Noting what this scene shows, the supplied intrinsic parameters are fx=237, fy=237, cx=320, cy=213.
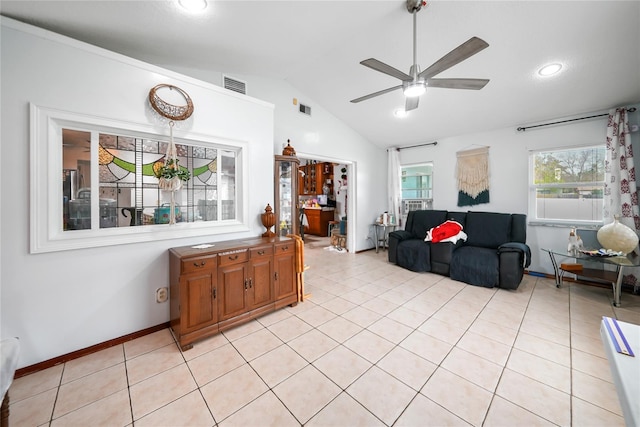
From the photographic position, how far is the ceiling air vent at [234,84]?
2.99 metres

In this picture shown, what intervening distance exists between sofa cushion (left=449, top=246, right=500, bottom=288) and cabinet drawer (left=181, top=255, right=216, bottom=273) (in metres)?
3.35

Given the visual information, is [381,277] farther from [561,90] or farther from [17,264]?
[17,264]

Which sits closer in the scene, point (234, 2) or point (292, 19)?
point (234, 2)

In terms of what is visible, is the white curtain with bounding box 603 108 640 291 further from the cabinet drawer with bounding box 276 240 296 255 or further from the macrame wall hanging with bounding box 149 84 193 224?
the macrame wall hanging with bounding box 149 84 193 224

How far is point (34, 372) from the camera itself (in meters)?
1.75

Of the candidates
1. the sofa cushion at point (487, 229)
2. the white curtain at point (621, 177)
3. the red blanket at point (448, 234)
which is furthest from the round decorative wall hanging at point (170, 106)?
the white curtain at point (621, 177)

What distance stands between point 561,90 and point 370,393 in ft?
13.4

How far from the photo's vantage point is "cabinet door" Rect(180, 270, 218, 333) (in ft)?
6.54

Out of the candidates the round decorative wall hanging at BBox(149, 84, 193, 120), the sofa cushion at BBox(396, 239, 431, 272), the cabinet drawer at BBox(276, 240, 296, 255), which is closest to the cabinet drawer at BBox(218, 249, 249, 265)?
the cabinet drawer at BBox(276, 240, 296, 255)

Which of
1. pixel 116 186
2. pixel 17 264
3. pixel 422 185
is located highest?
pixel 422 185

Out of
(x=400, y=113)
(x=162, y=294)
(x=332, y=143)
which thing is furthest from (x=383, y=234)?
(x=162, y=294)

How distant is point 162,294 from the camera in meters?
2.29

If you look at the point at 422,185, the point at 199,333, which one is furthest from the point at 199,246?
the point at 422,185

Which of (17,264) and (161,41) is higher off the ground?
(161,41)
